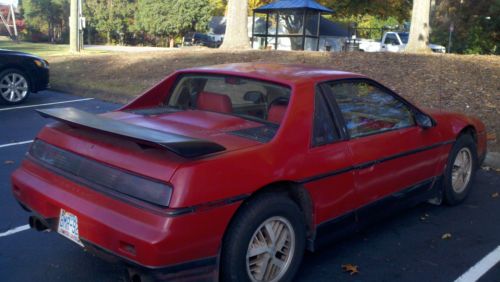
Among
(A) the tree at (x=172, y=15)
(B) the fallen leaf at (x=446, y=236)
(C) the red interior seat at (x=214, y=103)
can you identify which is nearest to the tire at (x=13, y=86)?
(C) the red interior seat at (x=214, y=103)

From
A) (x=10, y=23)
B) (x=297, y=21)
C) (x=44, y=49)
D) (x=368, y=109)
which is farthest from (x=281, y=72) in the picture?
(x=10, y=23)

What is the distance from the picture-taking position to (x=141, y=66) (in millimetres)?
15117

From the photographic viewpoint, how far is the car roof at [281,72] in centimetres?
397

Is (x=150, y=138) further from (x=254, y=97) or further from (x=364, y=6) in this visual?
(x=364, y=6)

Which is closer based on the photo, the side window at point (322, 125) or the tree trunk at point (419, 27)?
the side window at point (322, 125)

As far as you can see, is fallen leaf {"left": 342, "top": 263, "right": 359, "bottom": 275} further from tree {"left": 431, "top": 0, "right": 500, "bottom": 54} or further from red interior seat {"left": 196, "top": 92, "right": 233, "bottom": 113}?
tree {"left": 431, "top": 0, "right": 500, "bottom": 54}

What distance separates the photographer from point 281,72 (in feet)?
13.8

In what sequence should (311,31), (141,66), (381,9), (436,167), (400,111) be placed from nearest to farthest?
(400,111) → (436,167) → (141,66) → (311,31) → (381,9)

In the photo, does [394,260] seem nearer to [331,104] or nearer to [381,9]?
[331,104]

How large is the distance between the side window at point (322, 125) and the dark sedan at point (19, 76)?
8.37m

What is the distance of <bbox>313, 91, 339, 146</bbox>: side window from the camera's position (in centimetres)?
375

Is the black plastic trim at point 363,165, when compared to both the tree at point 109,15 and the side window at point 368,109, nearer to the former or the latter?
the side window at point 368,109

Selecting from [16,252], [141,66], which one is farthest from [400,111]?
[141,66]

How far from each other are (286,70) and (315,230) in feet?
4.32
